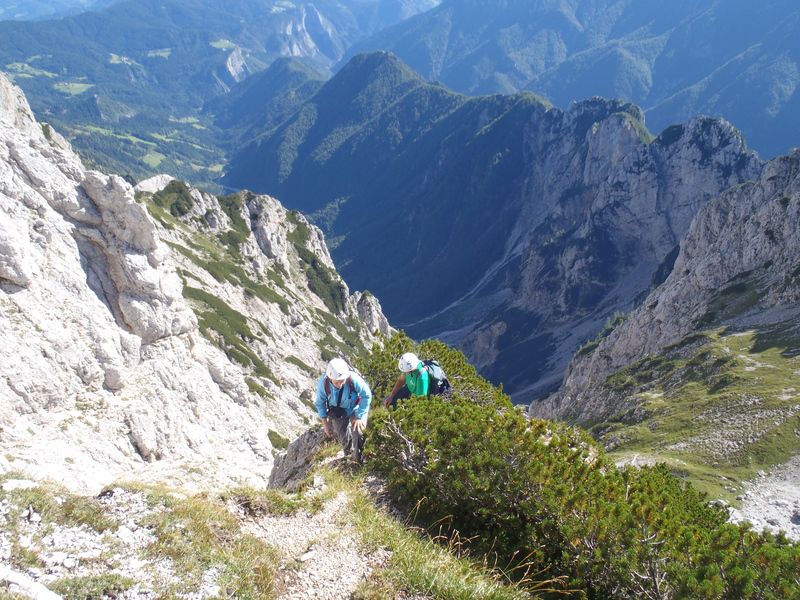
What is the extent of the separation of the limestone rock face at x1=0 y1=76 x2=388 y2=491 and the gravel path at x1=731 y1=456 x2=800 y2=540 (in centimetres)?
2940

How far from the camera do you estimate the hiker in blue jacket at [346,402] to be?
15602mm

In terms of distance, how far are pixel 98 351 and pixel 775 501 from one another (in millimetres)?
46685

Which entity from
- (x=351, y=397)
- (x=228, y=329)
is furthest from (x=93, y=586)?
(x=228, y=329)

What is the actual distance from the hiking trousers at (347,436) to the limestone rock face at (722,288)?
54171mm

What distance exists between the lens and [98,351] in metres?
42.8

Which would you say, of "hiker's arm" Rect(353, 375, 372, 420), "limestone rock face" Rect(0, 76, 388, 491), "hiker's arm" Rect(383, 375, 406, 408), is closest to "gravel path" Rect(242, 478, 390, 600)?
"hiker's arm" Rect(353, 375, 372, 420)

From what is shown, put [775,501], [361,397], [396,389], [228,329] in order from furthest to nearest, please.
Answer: [228,329]
[775,501]
[396,389]
[361,397]

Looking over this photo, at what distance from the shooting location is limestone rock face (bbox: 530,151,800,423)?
73.2 meters

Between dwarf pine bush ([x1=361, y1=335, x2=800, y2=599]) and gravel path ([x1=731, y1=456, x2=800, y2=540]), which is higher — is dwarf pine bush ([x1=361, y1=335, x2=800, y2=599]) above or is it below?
below

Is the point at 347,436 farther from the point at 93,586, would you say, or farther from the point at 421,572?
the point at 93,586

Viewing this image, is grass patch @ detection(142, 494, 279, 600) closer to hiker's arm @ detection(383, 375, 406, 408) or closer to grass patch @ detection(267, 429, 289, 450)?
hiker's arm @ detection(383, 375, 406, 408)

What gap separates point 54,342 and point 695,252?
373ft

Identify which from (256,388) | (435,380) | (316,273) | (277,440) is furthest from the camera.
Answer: (316,273)

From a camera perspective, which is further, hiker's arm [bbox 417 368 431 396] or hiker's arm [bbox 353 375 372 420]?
hiker's arm [bbox 417 368 431 396]
